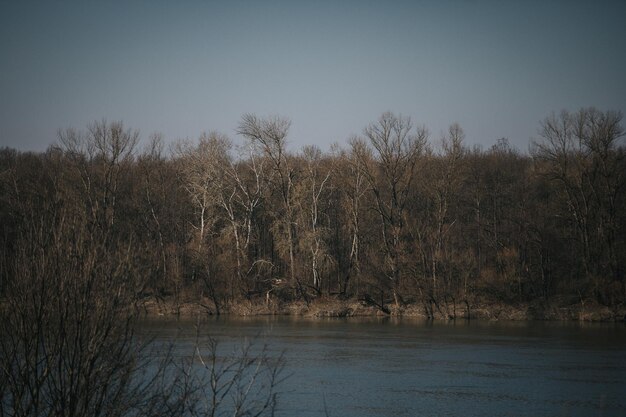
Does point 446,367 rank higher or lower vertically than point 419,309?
lower

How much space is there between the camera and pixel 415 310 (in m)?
49.8

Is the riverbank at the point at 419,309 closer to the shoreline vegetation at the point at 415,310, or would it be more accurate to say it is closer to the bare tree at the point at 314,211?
Answer: the shoreline vegetation at the point at 415,310

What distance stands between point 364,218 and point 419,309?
454 inches

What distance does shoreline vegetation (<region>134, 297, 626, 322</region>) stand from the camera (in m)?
45.3

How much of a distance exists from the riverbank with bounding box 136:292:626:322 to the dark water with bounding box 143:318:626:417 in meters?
3.21

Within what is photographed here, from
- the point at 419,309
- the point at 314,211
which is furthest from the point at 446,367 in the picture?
the point at 314,211

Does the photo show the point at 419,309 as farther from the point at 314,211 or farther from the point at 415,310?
the point at 314,211

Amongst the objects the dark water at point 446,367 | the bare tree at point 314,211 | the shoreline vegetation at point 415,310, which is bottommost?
the dark water at point 446,367

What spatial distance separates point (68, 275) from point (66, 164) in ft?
166

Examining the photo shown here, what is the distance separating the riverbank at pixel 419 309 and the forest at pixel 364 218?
40 centimetres

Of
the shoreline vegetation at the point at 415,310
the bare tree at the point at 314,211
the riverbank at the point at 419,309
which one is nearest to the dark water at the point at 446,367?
the shoreline vegetation at the point at 415,310

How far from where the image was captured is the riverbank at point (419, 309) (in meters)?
45.3

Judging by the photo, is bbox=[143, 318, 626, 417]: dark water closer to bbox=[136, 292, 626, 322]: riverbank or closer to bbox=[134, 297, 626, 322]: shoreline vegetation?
bbox=[134, 297, 626, 322]: shoreline vegetation

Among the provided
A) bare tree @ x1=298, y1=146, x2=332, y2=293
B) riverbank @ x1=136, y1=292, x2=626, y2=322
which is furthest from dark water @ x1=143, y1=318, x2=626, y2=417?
bare tree @ x1=298, y1=146, x2=332, y2=293
